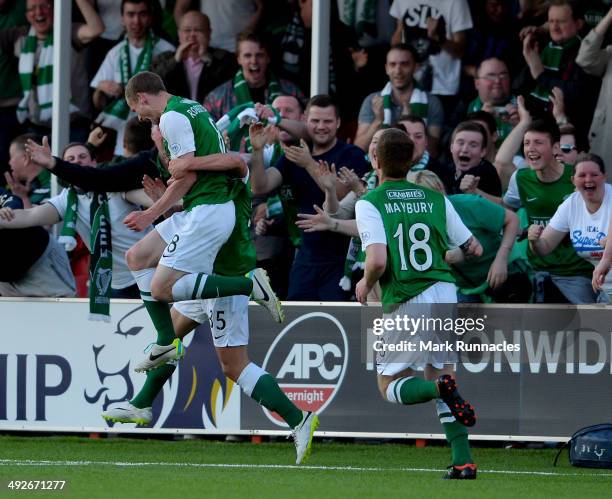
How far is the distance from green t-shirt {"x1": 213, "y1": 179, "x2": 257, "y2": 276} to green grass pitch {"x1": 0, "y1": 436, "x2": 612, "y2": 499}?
125cm

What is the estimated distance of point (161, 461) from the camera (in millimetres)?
9266

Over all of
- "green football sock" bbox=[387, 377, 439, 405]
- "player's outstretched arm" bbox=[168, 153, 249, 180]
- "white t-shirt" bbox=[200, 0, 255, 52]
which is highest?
"white t-shirt" bbox=[200, 0, 255, 52]

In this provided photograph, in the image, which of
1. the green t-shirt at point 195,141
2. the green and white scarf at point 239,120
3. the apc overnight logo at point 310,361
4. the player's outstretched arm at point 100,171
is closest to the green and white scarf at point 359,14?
the green and white scarf at point 239,120

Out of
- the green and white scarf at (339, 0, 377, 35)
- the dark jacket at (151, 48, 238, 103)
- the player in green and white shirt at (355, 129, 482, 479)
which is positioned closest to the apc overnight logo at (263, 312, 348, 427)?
the player in green and white shirt at (355, 129, 482, 479)

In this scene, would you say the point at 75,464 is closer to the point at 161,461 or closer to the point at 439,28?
the point at 161,461

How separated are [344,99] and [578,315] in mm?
4389

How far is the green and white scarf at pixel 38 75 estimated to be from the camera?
14273 mm

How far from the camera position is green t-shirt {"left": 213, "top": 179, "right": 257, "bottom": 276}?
9.02m

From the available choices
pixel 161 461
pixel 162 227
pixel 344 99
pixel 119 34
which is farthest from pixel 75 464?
pixel 119 34

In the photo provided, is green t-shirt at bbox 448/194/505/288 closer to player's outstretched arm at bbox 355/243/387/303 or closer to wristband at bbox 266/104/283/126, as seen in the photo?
wristband at bbox 266/104/283/126

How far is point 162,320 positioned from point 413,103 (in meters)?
4.32

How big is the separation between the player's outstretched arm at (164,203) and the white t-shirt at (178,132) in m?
0.17

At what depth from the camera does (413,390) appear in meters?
7.96

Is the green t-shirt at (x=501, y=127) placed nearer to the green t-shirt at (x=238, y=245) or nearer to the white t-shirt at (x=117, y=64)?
the white t-shirt at (x=117, y=64)
